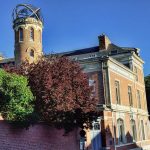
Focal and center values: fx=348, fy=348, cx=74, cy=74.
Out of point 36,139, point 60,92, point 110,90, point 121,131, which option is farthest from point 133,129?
point 36,139

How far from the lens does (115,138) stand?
94.1 feet

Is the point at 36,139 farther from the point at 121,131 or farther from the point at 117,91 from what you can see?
the point at 117,91

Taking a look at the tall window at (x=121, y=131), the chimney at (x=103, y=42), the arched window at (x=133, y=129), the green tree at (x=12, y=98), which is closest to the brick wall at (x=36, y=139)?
the green tree at (x=12, y=98)

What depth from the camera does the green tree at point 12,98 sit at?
17.0m

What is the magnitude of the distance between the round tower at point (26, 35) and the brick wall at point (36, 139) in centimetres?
2182

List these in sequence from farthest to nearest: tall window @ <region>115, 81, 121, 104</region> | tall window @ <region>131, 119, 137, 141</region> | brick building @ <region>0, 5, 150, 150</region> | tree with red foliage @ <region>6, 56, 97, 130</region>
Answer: tall window @ <region>131, 119, 137, 141</region>, tall window @ <region>115, 81, 121, 104</region>, brick building @ <region>0, 5, 150, 150</region>, tree with red foliage @ <region>6, 56, 97, 130</region>

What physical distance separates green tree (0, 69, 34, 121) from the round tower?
24.7m

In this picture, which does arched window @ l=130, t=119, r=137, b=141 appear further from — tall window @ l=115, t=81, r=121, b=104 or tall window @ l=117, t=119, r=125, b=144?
tall window @ l=115, t=81, r=121, b=104

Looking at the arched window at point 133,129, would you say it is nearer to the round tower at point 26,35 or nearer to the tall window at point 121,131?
the tall window at point 121,131

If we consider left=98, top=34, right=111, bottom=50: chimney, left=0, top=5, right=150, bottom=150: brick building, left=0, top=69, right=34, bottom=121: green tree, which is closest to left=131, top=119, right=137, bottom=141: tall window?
left=0, top=5, right=150, bottom=150: brick building

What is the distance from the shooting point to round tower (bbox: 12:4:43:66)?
139 feet

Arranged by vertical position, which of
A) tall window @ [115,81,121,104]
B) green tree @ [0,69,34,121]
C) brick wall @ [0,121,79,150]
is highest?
tall window @ [115,81,121,104]

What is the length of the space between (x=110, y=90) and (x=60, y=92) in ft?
36.7

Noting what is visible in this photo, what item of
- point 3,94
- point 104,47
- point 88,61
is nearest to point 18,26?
point 104,47
